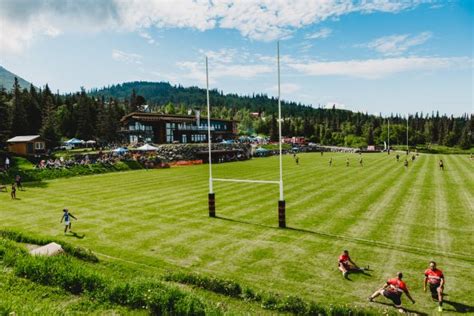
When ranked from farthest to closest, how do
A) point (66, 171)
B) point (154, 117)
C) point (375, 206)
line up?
point (154, 117), point (66, 171), point (375, 206)

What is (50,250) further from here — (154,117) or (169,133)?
(169,133)

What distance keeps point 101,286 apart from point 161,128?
242 feet

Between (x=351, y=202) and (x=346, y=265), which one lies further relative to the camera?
Answer: (x=351, y=202)

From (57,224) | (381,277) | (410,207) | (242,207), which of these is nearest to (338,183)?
(410,207)

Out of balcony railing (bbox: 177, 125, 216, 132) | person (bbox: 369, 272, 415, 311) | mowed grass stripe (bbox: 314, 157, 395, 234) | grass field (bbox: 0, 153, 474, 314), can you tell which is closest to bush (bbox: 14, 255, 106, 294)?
grass field (bbox: 0, 153, 474, 314)

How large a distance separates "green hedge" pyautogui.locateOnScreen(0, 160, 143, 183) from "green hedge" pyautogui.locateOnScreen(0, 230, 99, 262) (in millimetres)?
27074

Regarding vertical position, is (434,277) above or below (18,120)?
below

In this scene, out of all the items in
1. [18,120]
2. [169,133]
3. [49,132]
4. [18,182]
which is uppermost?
[18,120]

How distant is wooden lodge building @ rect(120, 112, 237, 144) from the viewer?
82062mm

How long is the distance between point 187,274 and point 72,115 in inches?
3746

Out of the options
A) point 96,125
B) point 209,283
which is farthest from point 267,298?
point 96,125

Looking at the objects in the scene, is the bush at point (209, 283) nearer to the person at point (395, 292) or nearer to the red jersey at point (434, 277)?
the person at point (395, 292)

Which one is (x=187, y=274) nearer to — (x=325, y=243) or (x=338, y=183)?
(x=325, y=243)

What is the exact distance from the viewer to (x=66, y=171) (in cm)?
4919
